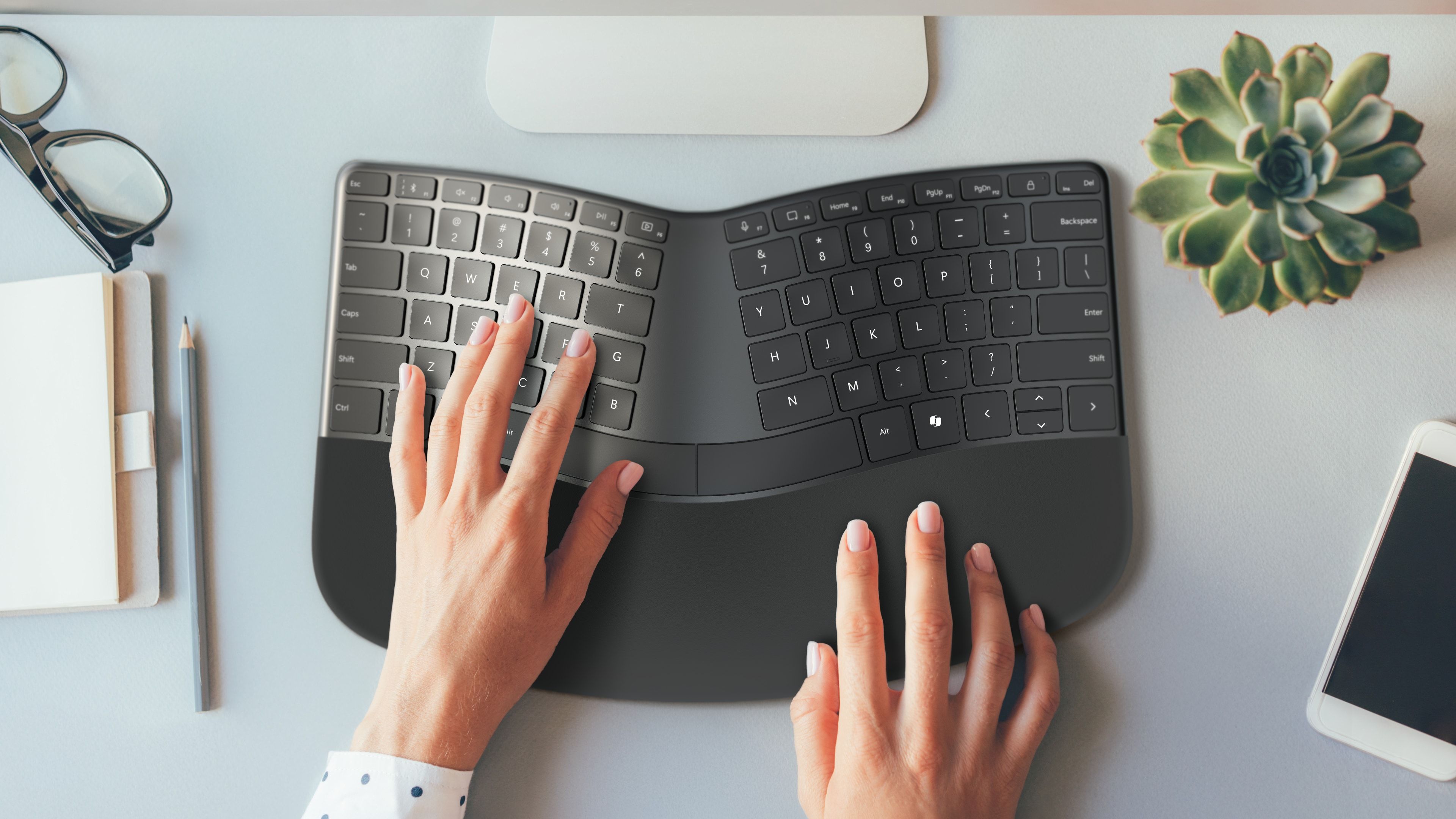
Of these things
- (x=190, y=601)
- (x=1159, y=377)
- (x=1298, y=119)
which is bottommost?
(x=190, y=601)

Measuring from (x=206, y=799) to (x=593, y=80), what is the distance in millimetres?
547

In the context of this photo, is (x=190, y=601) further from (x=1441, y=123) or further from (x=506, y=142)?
(x=1441, y=123)

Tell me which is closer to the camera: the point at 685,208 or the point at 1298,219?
the point at 1298,219

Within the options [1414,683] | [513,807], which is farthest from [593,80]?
[1414,683]

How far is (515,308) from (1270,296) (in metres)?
0.47

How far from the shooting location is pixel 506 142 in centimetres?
53

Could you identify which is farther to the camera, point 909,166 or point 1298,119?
point 909,166

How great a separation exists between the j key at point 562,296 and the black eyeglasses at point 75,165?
269mm

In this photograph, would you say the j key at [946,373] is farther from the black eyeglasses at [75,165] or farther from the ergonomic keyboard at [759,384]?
the black eyeglasses at [75,165]

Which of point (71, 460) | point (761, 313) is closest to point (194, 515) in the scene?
point (71, 460)

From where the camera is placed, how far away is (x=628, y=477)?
1.60 ft

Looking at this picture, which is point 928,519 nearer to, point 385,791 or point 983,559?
point 983,559

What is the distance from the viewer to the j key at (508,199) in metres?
0.51

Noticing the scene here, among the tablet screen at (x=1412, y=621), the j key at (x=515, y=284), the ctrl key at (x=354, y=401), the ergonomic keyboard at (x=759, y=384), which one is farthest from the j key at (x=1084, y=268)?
the ctrl key at (x=354, y=401)
